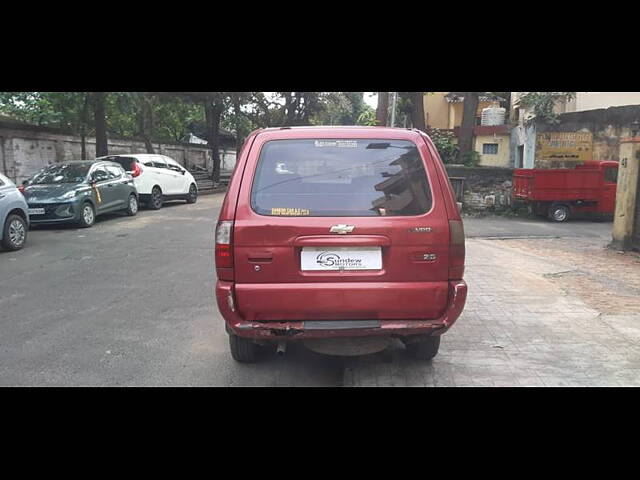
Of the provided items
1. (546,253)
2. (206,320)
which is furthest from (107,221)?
(546,253)

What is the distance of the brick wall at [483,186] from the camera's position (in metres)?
15.7

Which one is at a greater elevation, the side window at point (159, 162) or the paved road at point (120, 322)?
the side window at point (159, 162)

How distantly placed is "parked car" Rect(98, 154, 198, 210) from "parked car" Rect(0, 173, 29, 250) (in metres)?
5.94

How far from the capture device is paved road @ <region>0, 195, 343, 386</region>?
3920mm

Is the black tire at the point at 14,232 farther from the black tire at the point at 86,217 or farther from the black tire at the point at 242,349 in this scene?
the black tire at the point at 242,349

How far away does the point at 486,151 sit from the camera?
23.8 meters

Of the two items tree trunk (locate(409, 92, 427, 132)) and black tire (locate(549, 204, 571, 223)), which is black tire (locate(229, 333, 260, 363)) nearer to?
black tire (locate(549, 204, 571, 223))

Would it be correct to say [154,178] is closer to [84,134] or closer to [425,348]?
[84,134]

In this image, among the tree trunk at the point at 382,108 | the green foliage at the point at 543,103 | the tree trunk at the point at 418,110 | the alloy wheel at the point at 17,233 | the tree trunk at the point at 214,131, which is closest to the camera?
the alloy wheel at the point at 17,233

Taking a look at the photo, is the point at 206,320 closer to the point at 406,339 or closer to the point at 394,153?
the point at 406,339

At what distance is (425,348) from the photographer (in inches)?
159

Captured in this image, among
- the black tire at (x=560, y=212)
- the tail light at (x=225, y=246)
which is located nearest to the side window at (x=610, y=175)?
the black tire at (x=560, y=212)

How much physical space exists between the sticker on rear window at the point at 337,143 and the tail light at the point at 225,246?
0.84 metres

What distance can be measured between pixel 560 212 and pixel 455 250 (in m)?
12.6
